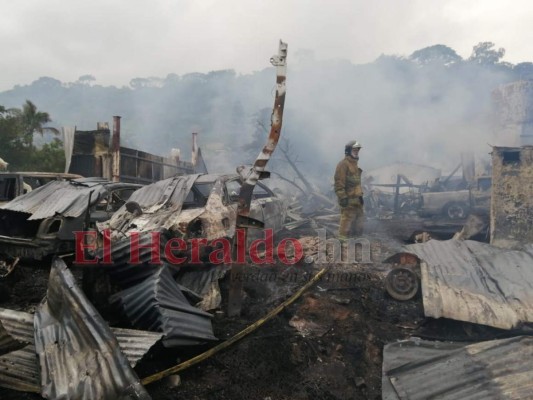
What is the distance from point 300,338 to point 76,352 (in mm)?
1845

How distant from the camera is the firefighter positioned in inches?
259

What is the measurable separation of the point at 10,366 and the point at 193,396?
1229 mm

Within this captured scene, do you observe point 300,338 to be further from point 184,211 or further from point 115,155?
point 115,155

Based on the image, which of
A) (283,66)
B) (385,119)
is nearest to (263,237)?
(283,66)

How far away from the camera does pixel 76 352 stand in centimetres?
244

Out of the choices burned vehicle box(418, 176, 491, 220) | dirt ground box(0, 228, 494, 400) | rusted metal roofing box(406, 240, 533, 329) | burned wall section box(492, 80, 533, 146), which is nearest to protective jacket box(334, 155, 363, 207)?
dirt ground box(0, 228, 494, 400)

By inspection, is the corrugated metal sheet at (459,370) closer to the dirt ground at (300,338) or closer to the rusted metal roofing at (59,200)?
the dirt ground at (300,338)

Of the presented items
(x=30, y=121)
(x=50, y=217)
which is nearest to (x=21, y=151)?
(x=30, y=121)

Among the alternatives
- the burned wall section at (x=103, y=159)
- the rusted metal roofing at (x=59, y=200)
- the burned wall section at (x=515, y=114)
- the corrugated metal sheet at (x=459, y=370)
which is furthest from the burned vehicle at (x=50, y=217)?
the burned wall section at (x=515, y=114)

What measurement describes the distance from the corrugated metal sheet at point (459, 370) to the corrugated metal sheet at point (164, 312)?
150cm

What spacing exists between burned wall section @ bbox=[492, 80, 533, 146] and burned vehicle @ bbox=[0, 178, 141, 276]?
78.2ft

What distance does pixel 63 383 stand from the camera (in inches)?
89.4

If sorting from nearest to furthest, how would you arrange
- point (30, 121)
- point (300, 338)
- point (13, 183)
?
point (300, 338) → point (13, 183) → point (30, 121)

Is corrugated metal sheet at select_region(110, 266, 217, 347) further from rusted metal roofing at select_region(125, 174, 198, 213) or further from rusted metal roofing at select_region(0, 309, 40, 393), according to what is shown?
rusted metal roofing at select_region(125, 174, 198, 213)
